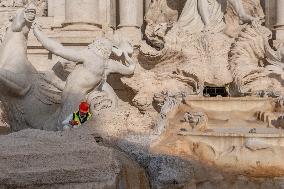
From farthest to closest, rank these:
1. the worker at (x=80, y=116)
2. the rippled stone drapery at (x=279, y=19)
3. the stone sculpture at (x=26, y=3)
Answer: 1. the stone sculpture at (x=26, y=3)
2. the rippled stone drapery at (x=279, y=19)
3. the worker at (x=80, y=116)

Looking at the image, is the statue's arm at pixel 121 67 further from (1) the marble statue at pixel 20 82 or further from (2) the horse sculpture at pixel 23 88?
(1) the marble statue at pixel 20 82

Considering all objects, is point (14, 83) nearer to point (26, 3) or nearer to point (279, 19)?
point (26, 3)

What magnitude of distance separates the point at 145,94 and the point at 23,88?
2294 millimetres

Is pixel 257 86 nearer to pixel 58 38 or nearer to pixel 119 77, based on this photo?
pixel 119 77

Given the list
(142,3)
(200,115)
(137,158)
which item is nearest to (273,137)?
(200,115)

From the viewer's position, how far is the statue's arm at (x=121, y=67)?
9883mm

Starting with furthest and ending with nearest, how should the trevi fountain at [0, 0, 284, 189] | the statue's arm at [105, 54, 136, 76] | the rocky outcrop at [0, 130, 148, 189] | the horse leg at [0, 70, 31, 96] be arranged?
1. the statue's arm at [105, 54, 136, 76]
2. the horse leg at [0, 70, 31, 96]
3. the trevi fountain at [0, 0, 284, 189]
4. the rocky outcrop at [0, 130, 148, 189]

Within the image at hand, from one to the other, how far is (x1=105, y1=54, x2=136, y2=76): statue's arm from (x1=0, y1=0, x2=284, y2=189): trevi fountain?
0.08 ft

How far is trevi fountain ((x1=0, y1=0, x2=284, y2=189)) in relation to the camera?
6254 mm

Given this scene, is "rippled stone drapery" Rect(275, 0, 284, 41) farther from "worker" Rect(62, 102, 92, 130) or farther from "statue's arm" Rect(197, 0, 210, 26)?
"worker" Rect(62, 102, 92, 130)

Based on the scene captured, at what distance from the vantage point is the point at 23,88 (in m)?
9.41

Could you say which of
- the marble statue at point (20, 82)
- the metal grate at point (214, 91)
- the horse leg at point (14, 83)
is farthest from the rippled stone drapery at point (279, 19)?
the horse leg at point (14, 83)

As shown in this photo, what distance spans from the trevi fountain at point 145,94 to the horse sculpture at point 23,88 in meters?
0.02

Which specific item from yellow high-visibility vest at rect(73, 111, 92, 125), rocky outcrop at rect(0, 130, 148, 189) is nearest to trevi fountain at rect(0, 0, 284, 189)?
rocky outcrop at rect(0, 130, 148, 189)
